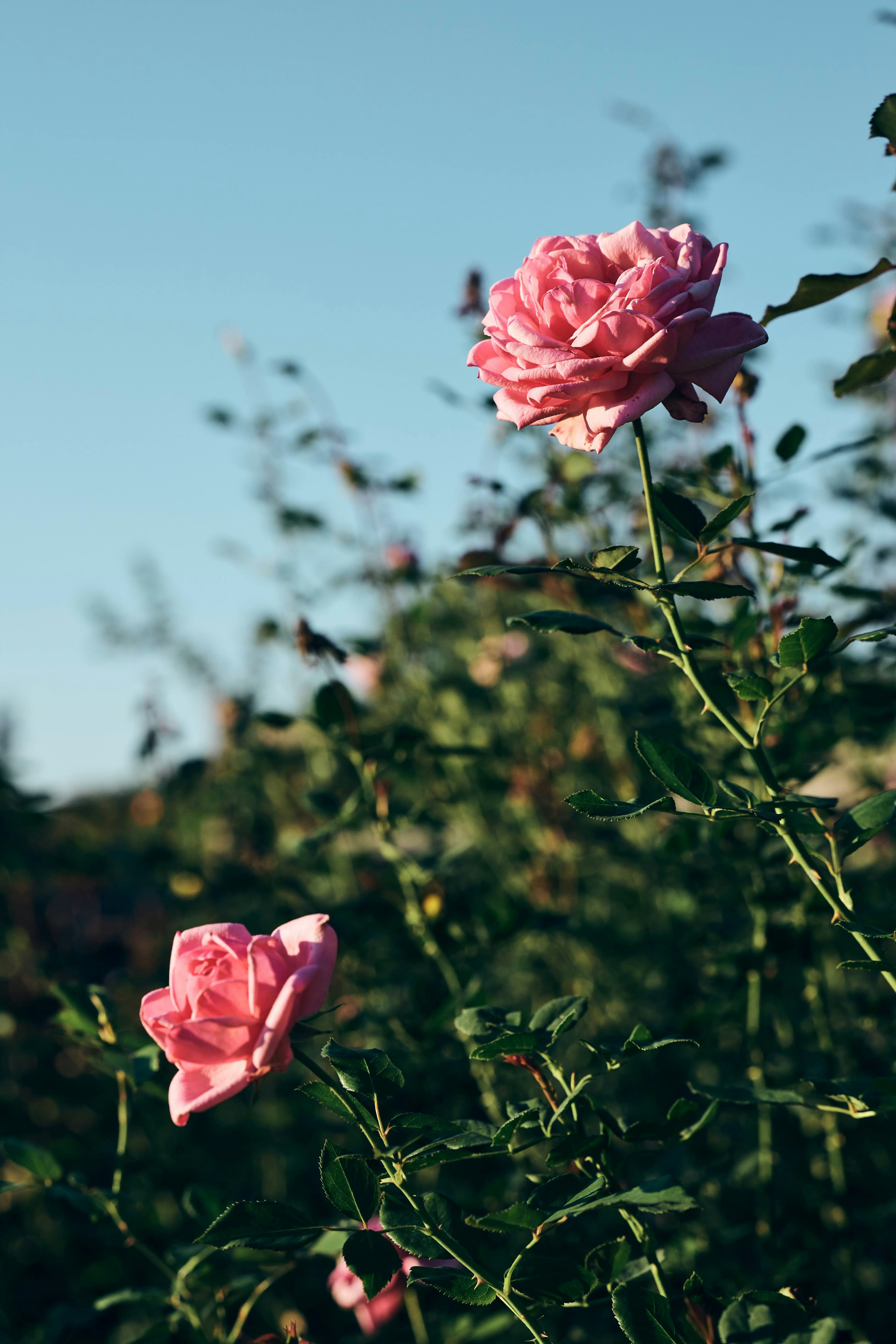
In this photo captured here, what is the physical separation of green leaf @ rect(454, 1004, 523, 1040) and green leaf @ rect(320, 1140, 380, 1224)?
0.54 ft

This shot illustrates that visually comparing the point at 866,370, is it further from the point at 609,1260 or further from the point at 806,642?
the point at 609,1260

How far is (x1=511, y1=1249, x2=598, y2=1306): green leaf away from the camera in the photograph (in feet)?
2.87

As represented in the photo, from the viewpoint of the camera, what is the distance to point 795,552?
90cm

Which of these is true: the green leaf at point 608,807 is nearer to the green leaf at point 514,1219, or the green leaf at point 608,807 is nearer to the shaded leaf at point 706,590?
the shaded leaf at point 706,590

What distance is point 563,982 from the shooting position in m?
2.88

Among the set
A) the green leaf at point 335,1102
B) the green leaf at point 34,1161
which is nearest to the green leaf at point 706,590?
the green leaf at point 335,1102

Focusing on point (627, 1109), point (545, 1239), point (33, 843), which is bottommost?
point (627, 1109)

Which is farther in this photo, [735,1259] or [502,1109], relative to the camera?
[735,1259]

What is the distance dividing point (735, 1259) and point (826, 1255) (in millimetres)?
159

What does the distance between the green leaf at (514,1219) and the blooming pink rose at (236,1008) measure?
22cm

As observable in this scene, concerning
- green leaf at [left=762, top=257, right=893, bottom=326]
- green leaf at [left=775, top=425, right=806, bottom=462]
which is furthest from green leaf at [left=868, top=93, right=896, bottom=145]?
green leaf at [left=775, top=425, right=806, bottom=462]

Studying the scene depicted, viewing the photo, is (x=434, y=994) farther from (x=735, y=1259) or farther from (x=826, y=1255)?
(x=826, y=1255)

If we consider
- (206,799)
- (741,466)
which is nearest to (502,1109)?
(741,466)

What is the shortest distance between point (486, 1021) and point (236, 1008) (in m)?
0.27
